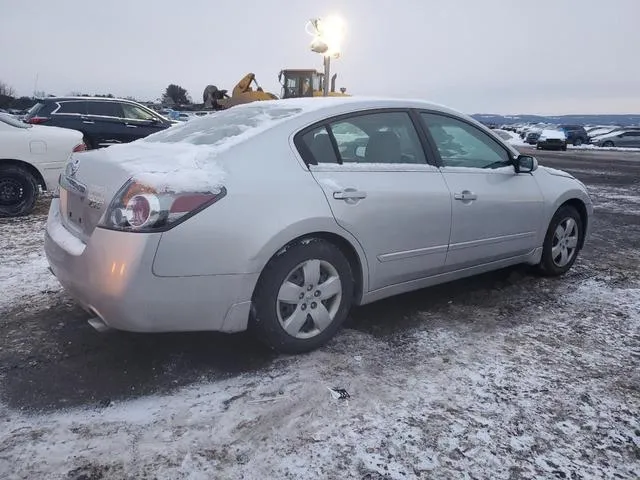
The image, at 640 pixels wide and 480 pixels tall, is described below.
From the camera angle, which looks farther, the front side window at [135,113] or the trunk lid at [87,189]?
the front side window at [135,113]

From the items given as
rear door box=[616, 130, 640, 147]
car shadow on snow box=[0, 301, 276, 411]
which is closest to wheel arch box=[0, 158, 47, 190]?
car shadow on snow box=[0, 301, 276, 411]

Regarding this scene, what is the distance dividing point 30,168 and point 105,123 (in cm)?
519

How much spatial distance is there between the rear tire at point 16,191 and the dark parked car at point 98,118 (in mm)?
4833

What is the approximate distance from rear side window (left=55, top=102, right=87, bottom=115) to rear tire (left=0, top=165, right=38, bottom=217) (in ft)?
16.9

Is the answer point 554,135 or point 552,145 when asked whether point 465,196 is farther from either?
point 554,135

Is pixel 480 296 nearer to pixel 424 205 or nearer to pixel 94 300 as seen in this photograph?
pixel 424 205

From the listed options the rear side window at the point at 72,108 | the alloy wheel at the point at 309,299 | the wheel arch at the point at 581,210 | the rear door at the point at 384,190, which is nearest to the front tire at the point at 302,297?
the alloy wheel at the point at 309,299

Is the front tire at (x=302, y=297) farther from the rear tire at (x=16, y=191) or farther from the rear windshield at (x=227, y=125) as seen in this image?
the rear tire at (x=16, y=191)

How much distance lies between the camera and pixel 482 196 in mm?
3793

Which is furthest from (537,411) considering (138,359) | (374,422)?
(138,359)

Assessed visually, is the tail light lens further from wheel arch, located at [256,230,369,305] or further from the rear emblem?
the rear emblem

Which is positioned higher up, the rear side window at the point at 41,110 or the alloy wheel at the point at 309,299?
the rear side window at the point at 41,110

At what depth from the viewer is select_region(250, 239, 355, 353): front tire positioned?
283cm

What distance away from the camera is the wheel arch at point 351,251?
2.89 metres
